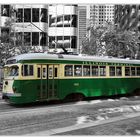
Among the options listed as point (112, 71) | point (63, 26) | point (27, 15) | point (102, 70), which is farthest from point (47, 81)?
point (63, 26)

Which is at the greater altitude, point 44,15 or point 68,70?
point 44,15

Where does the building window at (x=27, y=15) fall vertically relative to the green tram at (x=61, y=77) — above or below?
above

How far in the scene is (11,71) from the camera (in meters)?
17.2

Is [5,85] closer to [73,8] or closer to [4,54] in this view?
[4,54]

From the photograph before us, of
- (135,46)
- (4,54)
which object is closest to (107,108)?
(4,54)

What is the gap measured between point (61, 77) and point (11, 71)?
269 centimetres

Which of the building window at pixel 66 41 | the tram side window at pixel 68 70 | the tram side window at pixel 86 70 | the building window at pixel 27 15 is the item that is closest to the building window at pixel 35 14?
the building window at pixel 27 15

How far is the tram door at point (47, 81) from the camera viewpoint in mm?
17078

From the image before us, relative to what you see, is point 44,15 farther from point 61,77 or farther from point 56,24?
point 61,77

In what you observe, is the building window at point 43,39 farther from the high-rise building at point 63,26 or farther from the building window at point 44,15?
the building window at point 44,15

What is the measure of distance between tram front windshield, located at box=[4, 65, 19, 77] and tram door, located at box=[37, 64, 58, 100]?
110cm

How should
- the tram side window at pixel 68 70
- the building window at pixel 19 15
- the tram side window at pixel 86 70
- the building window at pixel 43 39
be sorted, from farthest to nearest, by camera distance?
1. the building window at pixel 43 39
2. the building window at pixel 19 15
3. the tram side window at pixel 86 70
4. the tram side window at pixel 68 70

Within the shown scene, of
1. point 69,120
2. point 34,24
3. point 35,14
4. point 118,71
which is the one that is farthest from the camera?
point 35,14

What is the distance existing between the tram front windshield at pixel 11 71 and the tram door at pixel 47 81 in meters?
1.10
